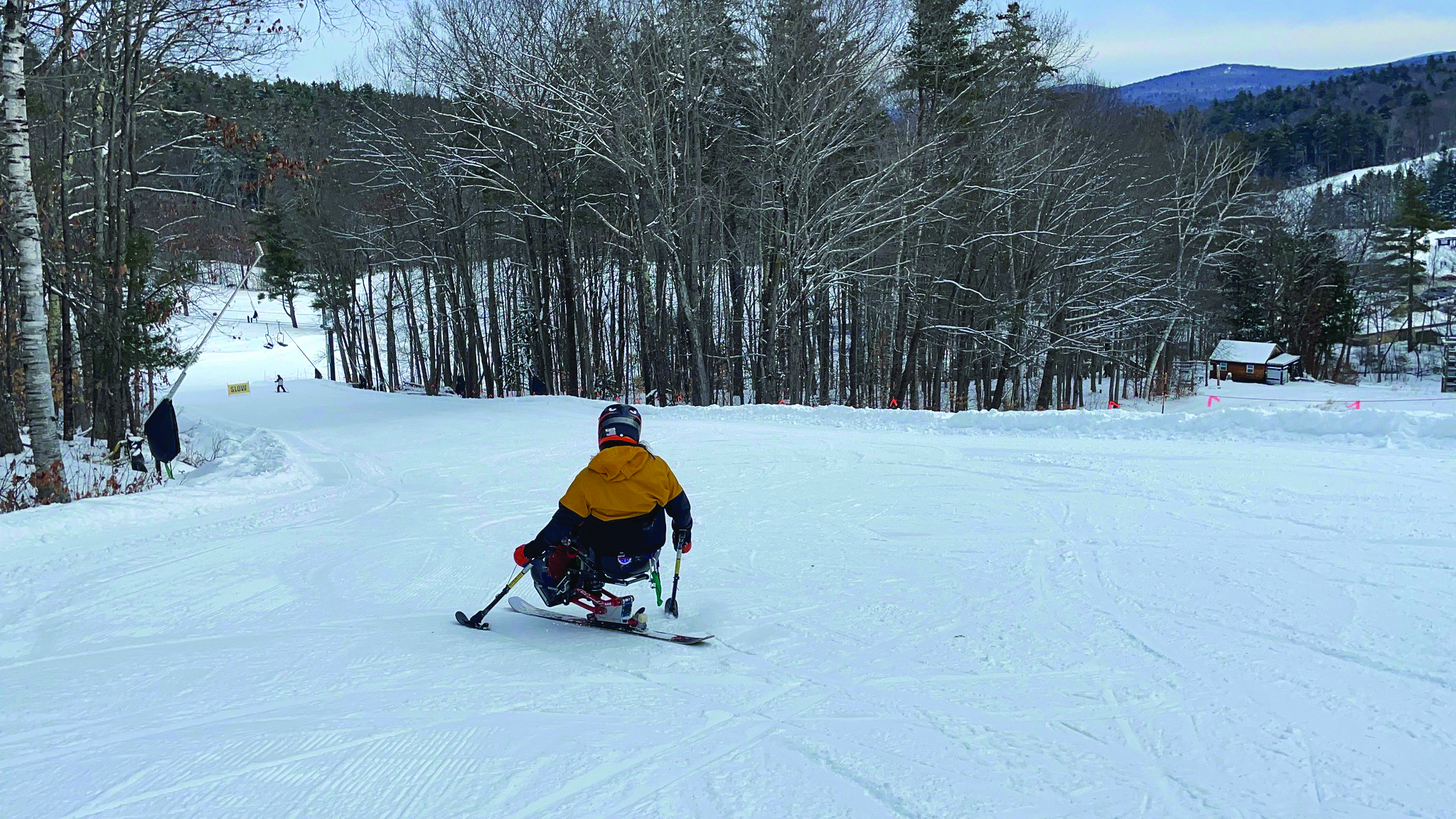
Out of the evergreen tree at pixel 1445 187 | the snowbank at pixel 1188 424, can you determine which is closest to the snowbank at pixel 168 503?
the snowbank at pixel 1188 424

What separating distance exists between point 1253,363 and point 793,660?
59.2m

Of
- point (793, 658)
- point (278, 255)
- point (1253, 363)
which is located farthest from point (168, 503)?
point (1253, 363)

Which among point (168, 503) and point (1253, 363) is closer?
point (168, 503)

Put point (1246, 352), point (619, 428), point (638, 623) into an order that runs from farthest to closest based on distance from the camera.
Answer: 1. point (1246, 352)
2. point (638, 623)
3. point (619, 428)

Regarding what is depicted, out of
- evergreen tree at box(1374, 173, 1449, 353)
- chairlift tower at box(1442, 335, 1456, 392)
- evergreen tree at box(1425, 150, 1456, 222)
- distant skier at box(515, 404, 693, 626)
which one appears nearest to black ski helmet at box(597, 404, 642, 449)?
distant skier at box(515, 404, 693, 626)

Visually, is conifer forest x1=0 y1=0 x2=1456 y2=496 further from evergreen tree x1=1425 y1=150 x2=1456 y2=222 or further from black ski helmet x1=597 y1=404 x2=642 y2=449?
evergreen tree x1=1425 y1=150 x2=1456 y2=222

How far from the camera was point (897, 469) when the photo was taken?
12.2m

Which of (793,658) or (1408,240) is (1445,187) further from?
(793,658)

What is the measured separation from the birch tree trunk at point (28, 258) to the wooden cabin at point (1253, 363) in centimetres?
5981

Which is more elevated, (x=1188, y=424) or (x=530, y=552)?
(x=530, y=552)

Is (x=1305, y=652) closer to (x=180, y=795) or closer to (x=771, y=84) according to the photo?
(x=180, y=795)

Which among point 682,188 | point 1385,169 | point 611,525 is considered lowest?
point 611,525

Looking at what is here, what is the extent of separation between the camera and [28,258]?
32.9 feet

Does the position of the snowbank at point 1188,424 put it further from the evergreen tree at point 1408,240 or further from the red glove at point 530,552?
the evergreen tree at point 1408,240
